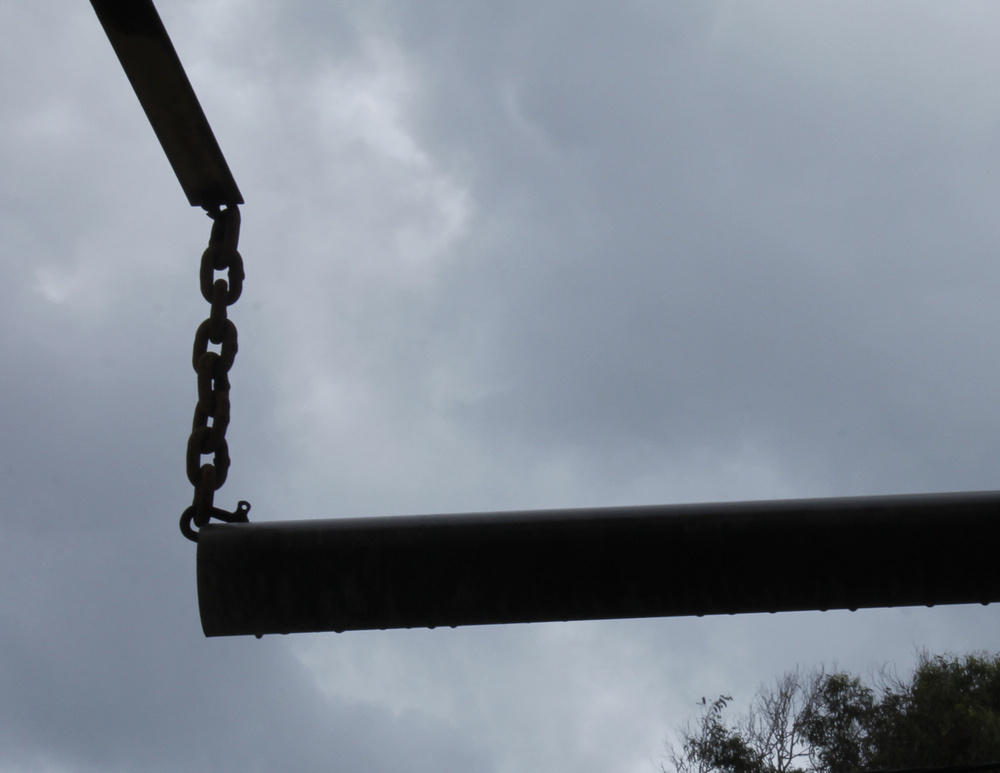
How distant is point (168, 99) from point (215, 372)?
0.64 meters

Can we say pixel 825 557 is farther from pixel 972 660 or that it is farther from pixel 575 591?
pixel 972 660

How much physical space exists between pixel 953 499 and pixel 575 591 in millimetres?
720

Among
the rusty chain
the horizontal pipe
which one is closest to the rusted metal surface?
the rusty chain

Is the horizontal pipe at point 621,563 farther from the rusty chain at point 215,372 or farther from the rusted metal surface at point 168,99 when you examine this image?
the rusted metal surface at point 168,99

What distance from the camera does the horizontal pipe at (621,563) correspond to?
170cm

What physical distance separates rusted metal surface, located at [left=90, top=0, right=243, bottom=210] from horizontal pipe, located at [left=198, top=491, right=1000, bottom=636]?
1004 mm

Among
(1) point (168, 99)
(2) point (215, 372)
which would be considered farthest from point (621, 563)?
(1) point (168, 99)

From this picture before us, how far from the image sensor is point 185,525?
81.4 inches

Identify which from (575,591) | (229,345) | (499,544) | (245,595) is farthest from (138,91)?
(575,591)

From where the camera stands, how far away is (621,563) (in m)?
1.72

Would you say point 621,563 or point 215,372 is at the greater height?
point 215,372

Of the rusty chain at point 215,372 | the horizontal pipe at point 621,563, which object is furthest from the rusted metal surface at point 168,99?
the horizontal pipe at point 621,563

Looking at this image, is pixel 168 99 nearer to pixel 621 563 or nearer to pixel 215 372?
pixel 215 372

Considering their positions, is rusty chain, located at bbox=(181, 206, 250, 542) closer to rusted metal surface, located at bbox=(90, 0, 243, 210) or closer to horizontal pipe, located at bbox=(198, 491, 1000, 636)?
rusted metal surface, located at bbox=(90, 0, 243, 210)
